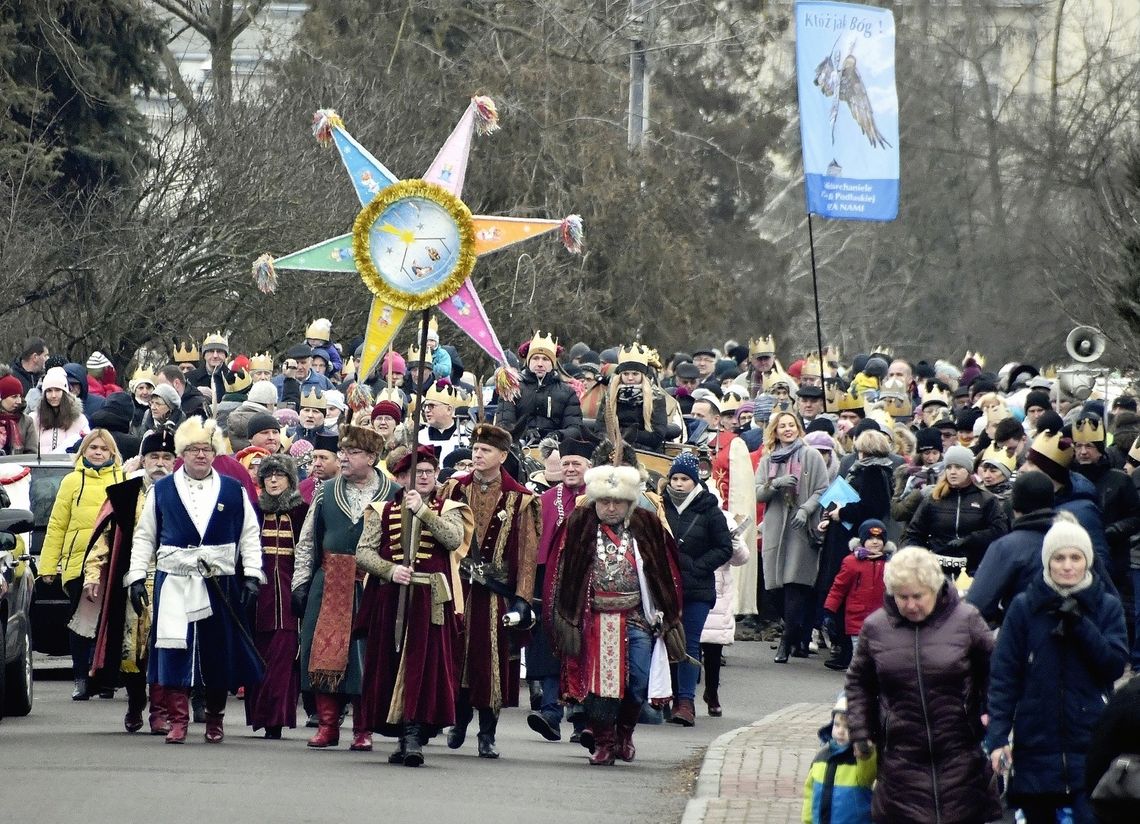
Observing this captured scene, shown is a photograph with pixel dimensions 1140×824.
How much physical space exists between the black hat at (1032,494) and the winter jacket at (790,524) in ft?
26.5

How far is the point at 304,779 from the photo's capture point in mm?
11875

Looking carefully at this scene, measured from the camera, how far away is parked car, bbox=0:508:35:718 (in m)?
14.1

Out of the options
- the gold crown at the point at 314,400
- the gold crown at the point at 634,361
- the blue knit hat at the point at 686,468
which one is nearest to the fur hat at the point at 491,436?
the blue knit hat at the point at 686,468

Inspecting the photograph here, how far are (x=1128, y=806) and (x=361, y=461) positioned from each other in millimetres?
7756

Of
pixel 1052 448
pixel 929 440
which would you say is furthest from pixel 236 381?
pixel 1052 448

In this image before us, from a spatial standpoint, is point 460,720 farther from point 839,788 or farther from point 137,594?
point 839,788

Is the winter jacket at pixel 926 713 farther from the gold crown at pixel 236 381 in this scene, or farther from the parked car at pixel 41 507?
the gold crown at pixel 236 381

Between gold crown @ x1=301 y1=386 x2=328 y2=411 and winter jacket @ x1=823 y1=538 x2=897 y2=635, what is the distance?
468 centimetres

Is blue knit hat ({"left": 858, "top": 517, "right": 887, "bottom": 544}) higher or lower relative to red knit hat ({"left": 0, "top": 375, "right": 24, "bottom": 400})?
lower

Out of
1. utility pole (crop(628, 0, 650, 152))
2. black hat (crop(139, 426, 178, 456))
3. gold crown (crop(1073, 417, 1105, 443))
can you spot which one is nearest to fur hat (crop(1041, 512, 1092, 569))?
gold crown (crop(1073, 417, 1105, 443))

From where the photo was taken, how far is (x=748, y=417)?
21.2 metres

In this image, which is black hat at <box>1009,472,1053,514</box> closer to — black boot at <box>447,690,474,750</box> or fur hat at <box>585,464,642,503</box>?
fur hat at <box>585,464,642,503</box>

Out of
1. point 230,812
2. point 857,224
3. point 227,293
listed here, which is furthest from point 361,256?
point 857,224

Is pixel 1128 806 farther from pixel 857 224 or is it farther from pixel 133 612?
pixel 857 224
